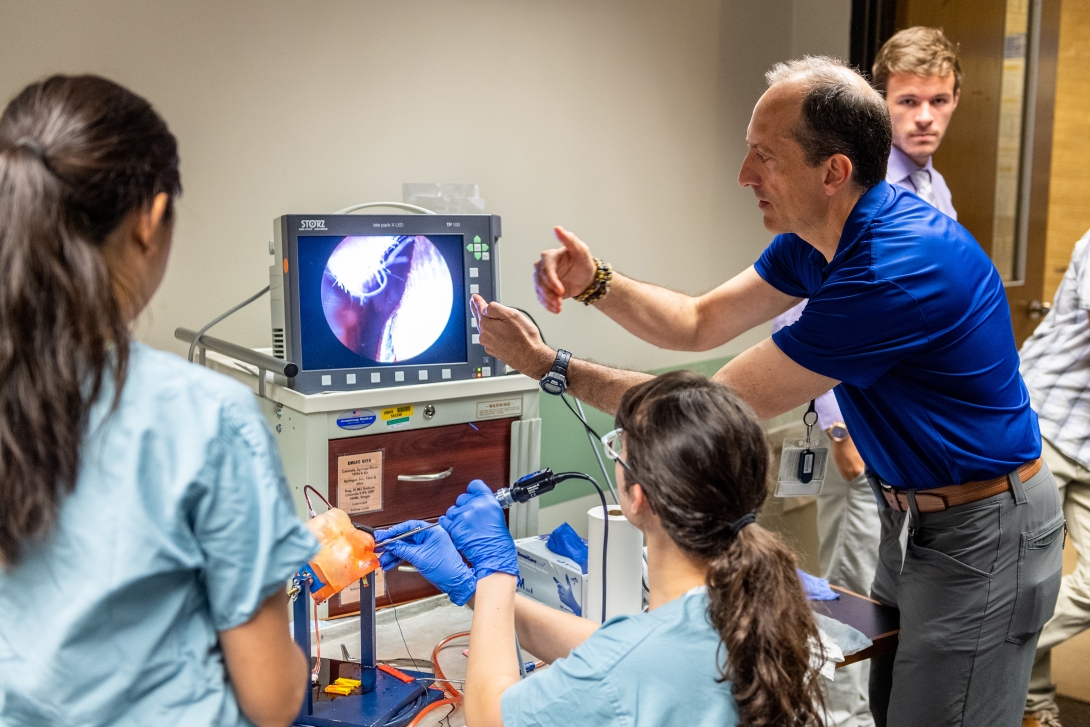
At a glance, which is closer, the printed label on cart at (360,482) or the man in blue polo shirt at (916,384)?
the man in blue polo shirt at (916,384)

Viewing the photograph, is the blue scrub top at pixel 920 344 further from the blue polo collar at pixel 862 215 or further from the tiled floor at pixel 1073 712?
the tiled floor at pixel 1073 712

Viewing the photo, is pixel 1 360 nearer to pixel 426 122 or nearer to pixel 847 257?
pixel 847 257

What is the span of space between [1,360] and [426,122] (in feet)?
6.28

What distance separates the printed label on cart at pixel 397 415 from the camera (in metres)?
1.76

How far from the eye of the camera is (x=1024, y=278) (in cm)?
378

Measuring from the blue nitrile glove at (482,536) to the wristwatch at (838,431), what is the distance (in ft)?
4.69

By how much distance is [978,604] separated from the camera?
4.92 feet

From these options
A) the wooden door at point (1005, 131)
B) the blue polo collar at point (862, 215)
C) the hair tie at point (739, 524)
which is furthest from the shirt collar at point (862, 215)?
the wooden door at point (1005, 131)

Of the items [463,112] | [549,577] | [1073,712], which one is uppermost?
[463,112]

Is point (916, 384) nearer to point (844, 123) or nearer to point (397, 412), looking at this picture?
point (844, 123)

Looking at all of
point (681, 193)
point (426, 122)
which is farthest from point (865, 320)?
point (681, 193)

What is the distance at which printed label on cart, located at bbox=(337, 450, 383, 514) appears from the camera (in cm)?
173

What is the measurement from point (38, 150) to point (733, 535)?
783 mm

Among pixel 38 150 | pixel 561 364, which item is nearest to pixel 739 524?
pixel 561 364
